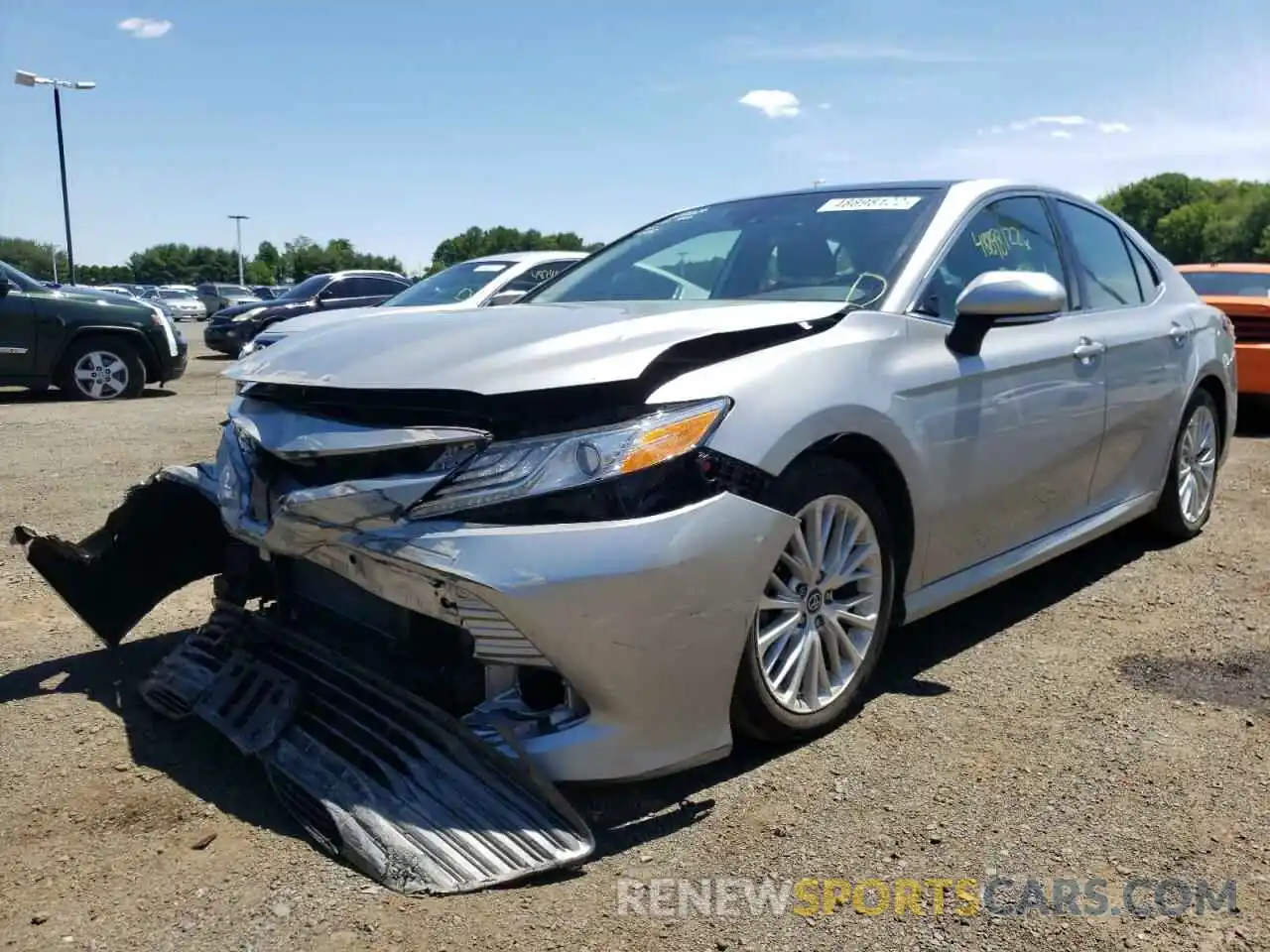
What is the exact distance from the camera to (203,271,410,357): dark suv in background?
669 inches

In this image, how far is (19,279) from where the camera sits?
1122 centimetres

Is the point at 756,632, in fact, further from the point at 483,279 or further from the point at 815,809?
the point at 483,279

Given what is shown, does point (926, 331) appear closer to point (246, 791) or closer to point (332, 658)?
point (332, 658)

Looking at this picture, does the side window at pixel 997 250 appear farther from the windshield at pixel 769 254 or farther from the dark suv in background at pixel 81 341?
the dark suv in background at pixel 81 341

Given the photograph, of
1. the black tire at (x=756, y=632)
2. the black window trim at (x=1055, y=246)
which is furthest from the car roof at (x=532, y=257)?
the black tire at (x=756, y=632)

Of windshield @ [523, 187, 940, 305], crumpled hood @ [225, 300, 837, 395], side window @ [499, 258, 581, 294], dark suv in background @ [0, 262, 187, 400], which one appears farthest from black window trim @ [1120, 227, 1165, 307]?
dark suv in background @ [0, 262, 187, 400]

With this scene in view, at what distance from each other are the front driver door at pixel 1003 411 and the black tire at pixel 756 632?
0.88 feet

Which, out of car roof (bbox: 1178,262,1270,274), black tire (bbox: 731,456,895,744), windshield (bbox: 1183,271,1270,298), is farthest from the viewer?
car roof (bbox: 1178,262,1270,274)

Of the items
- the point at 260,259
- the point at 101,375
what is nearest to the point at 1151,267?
the point at 101,375

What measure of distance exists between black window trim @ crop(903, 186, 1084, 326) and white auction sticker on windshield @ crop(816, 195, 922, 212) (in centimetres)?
18

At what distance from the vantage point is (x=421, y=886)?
225 cm

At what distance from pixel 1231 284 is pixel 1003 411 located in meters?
7.11

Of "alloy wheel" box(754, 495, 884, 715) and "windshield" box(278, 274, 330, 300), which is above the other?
"windshield" box(278, 274, 330, 300)

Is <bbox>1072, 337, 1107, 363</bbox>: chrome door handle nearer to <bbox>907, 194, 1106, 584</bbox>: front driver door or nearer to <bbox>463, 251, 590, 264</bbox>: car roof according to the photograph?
<bbox>907, 194, 1106, 584</bbox>: front driver door
